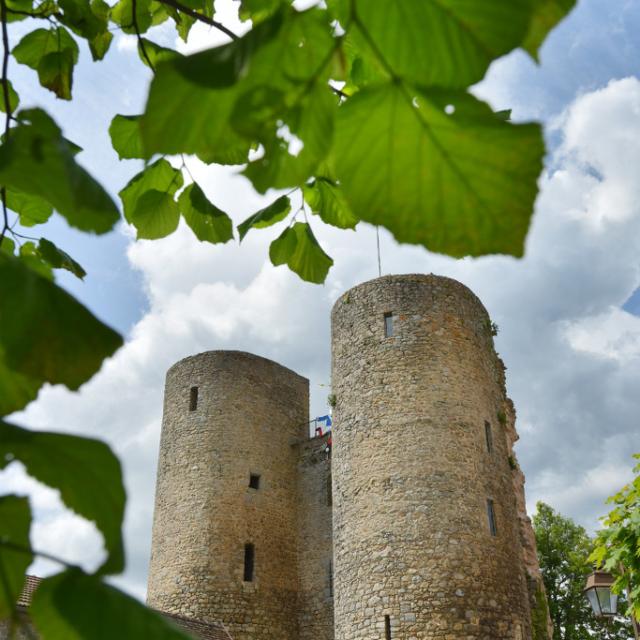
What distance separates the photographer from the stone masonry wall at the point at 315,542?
18377mm

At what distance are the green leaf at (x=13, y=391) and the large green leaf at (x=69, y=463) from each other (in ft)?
0.40

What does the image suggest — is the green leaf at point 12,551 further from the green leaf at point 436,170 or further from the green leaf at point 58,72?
the green leaf at point 58,72

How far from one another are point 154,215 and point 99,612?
1288mm

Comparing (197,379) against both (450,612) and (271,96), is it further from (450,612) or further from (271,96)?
(271,96)

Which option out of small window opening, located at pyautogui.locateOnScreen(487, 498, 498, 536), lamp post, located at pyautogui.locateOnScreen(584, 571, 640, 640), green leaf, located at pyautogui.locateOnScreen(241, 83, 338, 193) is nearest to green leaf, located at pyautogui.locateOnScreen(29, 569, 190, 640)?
A: green leaf, located at pyautogui.locateOnScreen(241, 83, 338, 193)

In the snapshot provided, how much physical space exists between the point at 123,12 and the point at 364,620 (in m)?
12.2

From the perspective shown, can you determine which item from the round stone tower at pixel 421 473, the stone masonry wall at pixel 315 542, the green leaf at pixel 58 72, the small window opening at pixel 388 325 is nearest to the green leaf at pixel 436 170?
the green leaf at pixel 58 72

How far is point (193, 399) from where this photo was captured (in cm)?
2036

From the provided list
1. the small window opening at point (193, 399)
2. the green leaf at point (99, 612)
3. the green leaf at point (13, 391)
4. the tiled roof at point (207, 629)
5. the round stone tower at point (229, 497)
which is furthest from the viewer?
the small window opening at point (193, 399)

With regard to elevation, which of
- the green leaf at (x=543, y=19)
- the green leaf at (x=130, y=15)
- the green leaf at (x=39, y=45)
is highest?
the green leaf at (x=130, y=15)

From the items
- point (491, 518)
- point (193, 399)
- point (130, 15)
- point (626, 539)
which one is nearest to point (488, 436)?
point (491, 518)

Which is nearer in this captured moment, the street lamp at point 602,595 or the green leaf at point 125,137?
the green leaf at point 125,137

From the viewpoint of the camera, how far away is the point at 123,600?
0.60 m

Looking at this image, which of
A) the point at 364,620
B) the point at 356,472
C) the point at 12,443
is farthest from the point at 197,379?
the point at 12,443
